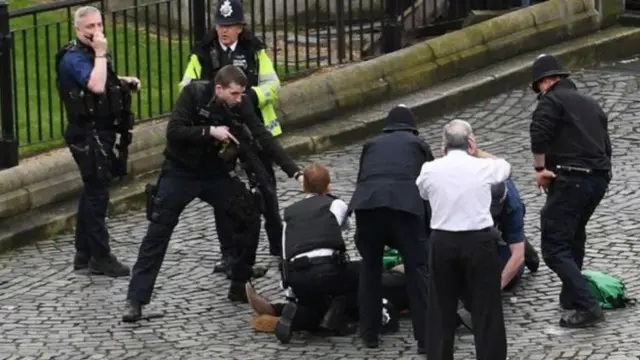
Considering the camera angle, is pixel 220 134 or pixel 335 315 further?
pixel 220 134

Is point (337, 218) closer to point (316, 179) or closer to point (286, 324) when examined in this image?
point (316, 179)

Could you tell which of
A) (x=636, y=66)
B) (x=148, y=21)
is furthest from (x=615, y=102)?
(x=148, y=21)

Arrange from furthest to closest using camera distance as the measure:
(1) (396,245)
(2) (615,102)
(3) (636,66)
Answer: (3) (636,66) < (2) (615,102) < (1) (396,245)

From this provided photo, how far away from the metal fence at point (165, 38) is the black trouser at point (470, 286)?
15.1 feet

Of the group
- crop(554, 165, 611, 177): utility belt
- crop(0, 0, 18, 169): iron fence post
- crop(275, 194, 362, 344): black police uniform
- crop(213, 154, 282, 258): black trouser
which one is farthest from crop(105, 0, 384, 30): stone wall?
crop(554, 165, 611, 177): utility belt

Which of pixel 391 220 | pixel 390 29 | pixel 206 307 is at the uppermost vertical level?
pixel 390 29

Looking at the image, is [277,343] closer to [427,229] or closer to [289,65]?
[427,229]

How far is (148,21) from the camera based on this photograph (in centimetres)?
1498

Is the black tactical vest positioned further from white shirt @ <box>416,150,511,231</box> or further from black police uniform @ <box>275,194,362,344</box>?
white shirt @ <box>416,150,511,231</box>

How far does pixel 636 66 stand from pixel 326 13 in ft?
10.2

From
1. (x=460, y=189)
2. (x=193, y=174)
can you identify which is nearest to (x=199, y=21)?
(x=193, y=174)

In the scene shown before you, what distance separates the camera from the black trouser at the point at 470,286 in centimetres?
982

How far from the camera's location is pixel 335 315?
10820 mm

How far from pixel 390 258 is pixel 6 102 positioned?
11.7 ft
